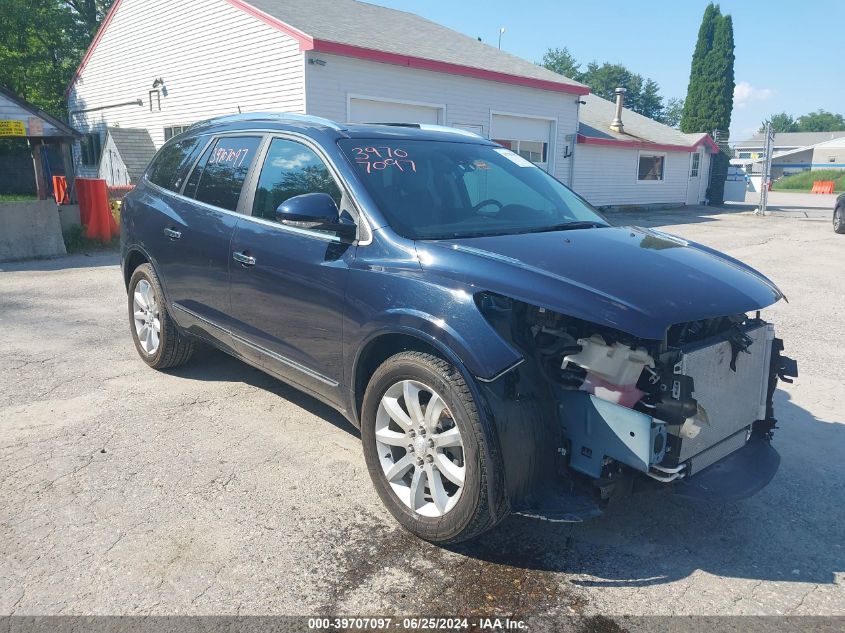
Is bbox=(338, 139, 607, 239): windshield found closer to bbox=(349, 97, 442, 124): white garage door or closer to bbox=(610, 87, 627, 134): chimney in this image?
bbox=(349, 97, 442, 124): white garage door

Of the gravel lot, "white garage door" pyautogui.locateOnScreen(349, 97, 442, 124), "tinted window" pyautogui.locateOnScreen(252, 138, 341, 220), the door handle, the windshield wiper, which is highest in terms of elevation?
"white garage door" pyautogui.locateOnScreen(349, 97, 442, 124)

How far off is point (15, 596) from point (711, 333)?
321cm

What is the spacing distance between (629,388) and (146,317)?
13.5 ft

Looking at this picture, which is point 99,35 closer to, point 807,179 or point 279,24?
point 279,24

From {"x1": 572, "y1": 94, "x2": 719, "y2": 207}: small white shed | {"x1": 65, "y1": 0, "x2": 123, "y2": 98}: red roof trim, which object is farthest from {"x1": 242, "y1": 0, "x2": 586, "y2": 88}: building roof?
{"x1": 65, "y1": 0, "x2": 123, "y2": 98}: red roof trim

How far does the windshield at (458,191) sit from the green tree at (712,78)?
37.9m

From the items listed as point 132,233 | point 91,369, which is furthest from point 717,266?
point 91,369

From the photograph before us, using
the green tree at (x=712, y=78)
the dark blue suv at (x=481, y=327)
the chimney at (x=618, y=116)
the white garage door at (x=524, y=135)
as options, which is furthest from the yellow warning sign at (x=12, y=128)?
the green tree at (x=712, y=78)

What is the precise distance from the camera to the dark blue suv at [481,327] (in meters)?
2.78

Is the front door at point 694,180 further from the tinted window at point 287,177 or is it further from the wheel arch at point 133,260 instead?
the tinted window at point 287,177

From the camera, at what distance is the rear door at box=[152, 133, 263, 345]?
4352 millimetres

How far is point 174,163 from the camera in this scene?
5.26 meters

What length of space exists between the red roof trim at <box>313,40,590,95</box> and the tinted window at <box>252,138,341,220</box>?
1058cm

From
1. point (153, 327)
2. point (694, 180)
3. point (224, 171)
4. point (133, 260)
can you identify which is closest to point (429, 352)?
point (224, 171)
